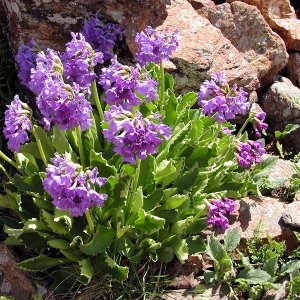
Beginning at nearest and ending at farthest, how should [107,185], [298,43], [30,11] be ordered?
[107,185]
[30,11]
[298,43]

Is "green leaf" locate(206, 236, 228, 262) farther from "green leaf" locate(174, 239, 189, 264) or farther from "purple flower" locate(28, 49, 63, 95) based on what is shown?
"purple flower" locate(28, 49, 63, 95)

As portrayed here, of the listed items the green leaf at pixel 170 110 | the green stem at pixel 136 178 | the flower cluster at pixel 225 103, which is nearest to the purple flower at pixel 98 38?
the green leaf at pixel 170 110

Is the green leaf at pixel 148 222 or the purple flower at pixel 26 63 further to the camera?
the purple flower at pixel 26 63

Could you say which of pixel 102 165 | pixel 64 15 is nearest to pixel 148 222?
pixel 102 165

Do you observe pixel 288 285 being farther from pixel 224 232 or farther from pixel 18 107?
pixel 18 107

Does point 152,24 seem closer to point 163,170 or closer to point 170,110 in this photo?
point 170,110

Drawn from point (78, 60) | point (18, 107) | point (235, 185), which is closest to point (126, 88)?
point (78, 60)

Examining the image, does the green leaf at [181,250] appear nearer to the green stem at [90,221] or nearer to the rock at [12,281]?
the green stem at [90,221]
